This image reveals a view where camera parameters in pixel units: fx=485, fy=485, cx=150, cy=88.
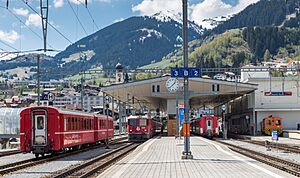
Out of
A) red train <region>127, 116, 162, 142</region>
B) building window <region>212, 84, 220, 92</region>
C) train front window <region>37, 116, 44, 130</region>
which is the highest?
building window <region>212, 84, 220, 92</region>

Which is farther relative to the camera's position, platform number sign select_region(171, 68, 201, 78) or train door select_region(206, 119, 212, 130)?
train door select_region(206, 119, 212, 130)

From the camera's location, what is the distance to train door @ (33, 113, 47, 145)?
84.7ft

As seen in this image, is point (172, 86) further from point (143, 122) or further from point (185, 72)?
point (143, 122)


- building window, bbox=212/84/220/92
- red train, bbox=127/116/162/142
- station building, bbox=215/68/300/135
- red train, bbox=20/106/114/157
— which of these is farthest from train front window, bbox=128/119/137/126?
red train, bbox=20/106/114/157

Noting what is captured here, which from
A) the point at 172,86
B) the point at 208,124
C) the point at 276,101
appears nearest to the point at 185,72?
the point at 172,86

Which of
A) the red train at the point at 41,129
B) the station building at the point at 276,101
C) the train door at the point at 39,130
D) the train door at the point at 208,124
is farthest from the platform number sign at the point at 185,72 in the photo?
the station building at the point at 276,101

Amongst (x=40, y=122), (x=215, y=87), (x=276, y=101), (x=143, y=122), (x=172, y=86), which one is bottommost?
(x=143, y=122)

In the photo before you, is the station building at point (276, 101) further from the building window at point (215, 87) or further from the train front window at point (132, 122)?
the train front window at point (132, 122)

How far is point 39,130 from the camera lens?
25953 millimetres

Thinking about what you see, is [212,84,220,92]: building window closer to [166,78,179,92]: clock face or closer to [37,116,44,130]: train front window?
[166,78,179,92]: clock face

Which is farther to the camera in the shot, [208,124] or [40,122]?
[208,124]

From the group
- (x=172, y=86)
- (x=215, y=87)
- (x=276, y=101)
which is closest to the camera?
(x=172, y=86)

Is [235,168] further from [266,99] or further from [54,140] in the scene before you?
[266,99]

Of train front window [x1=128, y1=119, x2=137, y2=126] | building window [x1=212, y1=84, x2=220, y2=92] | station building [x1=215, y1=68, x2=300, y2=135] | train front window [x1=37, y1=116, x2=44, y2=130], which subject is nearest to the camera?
train front window [x1=37, y1=116, x2=44, y2=130]
